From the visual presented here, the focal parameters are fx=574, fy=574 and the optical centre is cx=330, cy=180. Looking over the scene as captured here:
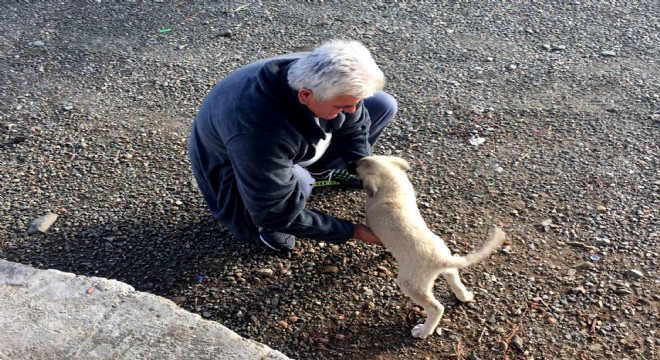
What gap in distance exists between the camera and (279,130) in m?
2.87

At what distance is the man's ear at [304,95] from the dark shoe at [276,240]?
1035mm

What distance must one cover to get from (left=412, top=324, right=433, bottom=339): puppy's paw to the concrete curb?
2.47 ft

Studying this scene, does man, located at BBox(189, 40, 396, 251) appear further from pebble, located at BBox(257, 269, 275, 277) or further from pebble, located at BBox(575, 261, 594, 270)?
pebble, located at BBox(575, 261, 594, 270)

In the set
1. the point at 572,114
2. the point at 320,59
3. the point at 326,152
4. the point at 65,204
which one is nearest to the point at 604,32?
the point at 572,114

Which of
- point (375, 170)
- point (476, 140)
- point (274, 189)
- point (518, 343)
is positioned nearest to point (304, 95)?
point (274, 189)

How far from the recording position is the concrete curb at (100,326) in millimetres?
2832

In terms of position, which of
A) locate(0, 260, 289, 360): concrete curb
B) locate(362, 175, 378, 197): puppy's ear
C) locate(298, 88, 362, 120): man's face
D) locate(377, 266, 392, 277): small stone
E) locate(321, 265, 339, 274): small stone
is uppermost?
locate(298, 88, 362, 120): man's face

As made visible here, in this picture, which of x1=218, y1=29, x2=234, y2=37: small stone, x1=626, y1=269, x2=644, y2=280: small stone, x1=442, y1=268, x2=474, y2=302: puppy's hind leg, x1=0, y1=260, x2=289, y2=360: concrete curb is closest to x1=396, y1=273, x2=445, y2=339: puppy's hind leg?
x1=442, y1=268, x2=474, y2=302: puppy's hind leg

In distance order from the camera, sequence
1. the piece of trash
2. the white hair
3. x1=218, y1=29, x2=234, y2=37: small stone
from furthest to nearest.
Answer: x1=218, y1=29, x2=234, y2=37: small stone < the piece of trash < the white hair

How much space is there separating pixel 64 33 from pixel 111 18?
580 mm

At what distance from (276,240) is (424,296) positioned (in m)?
1.05

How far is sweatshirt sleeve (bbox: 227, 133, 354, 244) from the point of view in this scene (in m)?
2.86

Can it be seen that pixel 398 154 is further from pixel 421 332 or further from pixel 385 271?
pixel 421 332

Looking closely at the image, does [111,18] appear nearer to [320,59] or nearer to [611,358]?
[320,59]
